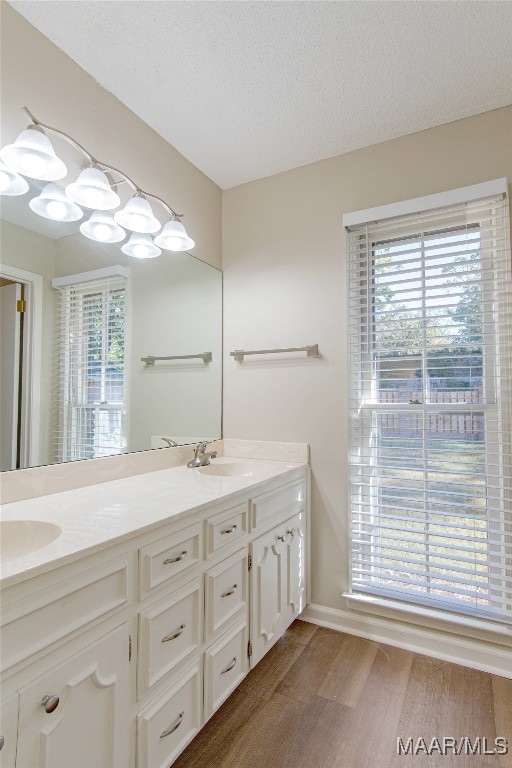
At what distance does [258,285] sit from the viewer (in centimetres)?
228

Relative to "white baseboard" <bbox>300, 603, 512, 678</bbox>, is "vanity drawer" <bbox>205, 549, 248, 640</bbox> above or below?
above

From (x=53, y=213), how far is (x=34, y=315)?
0.40 meters

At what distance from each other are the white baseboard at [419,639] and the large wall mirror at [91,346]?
46.7 inches

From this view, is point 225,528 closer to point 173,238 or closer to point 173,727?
point 173,727

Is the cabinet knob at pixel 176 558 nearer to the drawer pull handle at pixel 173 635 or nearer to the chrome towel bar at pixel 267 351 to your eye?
the drawer pull handle at pixel 173 635

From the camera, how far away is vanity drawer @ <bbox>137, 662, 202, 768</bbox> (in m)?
1.03

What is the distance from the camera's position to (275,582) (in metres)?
1.70

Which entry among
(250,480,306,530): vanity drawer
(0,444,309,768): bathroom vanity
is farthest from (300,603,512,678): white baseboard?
(250,480,306,530): vanity drawer

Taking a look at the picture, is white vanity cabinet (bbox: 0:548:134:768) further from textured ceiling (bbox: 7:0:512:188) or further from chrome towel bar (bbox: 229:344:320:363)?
textured ceiling (bbox: 7:0:512:188)

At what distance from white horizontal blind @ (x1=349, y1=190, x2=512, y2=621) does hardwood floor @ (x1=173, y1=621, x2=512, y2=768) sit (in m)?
0.29

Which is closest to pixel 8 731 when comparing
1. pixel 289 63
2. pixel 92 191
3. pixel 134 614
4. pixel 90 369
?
pixel 134 614

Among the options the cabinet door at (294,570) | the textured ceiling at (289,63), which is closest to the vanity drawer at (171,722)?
the cabinet door at (294,570)

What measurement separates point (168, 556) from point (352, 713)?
102 centimetres

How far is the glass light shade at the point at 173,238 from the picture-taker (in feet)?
6.08
